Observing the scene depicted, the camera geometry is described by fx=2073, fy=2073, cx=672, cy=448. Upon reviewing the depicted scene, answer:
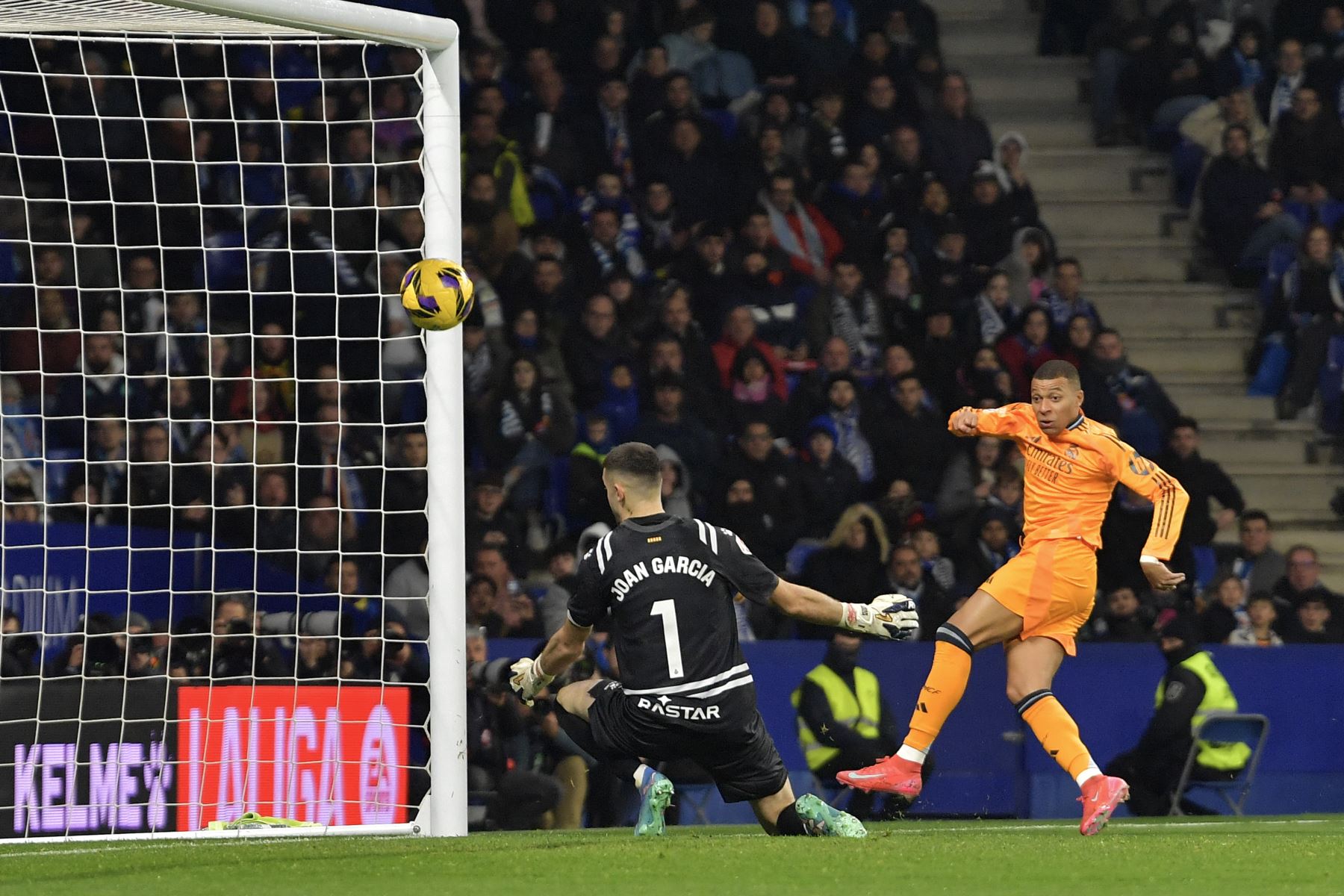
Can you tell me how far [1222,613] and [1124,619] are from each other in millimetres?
586

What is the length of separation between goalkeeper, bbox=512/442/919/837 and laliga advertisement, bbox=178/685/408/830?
8.53 ft

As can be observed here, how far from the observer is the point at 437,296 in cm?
764

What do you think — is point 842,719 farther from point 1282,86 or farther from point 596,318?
point 1282,86

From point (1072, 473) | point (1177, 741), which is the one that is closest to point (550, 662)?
point (1072, 473)

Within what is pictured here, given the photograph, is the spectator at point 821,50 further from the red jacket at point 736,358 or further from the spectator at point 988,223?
the red jacket at point 736,358

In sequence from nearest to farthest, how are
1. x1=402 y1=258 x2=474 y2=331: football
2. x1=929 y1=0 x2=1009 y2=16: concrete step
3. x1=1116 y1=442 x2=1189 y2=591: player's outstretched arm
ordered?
x1=402 y1=258 x2=474 y2=331: football < x1=1116 y1=442 x2=1189 y2=591: player's outstretched arm < x1=929 y1=0 x2=1009 y2=16: concrete step

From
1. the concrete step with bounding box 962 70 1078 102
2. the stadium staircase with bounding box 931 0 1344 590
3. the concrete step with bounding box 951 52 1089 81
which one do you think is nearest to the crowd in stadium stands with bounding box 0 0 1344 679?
the stadium staircase with bounding box 931 0 1344 590

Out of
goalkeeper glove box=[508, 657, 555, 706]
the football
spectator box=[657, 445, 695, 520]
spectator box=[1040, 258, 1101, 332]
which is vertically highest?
spectator box=[1040, 258, 1101, 332]

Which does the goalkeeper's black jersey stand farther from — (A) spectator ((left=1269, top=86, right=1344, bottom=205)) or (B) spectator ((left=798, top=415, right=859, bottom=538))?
(A) spectator ((left=1269, top=86, right=1344, bottom=205))

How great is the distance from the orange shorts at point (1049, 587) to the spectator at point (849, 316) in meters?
5.77

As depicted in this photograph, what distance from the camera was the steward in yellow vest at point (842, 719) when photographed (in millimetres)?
11070

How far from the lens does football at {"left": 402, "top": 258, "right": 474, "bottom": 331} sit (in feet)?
25.1

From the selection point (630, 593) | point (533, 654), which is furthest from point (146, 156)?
point (630, 593)

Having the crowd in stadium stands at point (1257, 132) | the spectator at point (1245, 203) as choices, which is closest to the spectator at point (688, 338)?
the crowd in stadium stands at point (1257, 132)
